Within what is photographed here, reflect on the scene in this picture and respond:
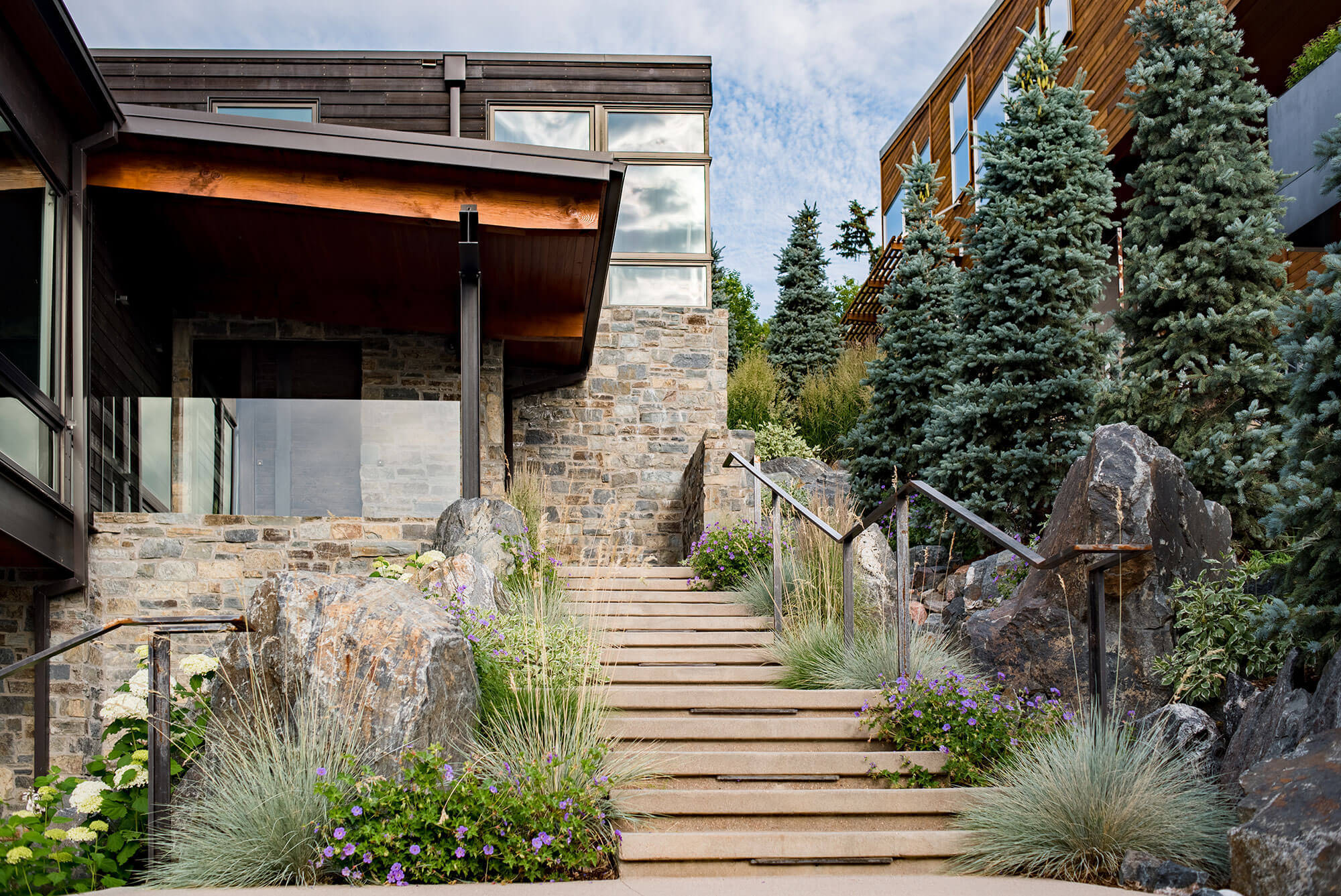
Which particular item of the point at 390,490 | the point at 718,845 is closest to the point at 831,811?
the point at 718,845

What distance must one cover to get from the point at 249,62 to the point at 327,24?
846 centimetres

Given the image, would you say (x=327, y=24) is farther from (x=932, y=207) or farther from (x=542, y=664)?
(x=542, y=664)

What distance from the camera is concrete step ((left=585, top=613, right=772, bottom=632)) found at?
267 inches

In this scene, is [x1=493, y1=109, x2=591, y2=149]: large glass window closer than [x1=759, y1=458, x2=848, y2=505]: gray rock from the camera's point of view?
No

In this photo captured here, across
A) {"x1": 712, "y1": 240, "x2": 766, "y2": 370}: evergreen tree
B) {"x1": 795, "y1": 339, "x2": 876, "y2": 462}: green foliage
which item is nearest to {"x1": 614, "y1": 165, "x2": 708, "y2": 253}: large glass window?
{"x1": 795, "y1": 339, "x2": 876, "y2": 462}: green foliage

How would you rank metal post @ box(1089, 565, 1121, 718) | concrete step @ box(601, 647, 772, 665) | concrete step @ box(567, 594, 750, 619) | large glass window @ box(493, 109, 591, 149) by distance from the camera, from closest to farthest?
metal post @ box(1089, 565, 1121, 718) → concrete step @ box(601, 647, 772, 665) → concrete step @ box(567, 594, 750, 619) → large glass window @ box(493, 109, 591, 149)

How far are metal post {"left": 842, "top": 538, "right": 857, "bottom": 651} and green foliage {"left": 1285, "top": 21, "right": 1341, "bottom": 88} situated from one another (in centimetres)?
696

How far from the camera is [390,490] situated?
8078 millimetres

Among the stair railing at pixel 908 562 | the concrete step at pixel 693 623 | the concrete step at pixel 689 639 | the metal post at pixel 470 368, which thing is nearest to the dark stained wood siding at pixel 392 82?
the metal post at pixel 470 368

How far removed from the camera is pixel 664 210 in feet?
40.5

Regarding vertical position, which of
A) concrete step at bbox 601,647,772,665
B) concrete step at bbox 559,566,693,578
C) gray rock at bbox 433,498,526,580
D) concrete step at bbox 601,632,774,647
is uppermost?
gray rock at bbox 433,498,526,580

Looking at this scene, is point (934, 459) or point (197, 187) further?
point (934, 459)

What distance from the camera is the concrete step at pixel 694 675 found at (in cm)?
576

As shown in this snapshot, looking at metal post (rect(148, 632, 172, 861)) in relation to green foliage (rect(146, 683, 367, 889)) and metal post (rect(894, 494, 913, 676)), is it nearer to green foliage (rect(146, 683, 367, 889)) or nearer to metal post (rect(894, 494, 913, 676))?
green foliage (rect(146, 683, 367, 889))
